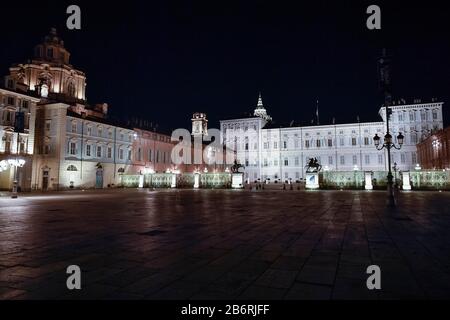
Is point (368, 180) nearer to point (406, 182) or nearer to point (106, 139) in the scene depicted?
point (406, 182)

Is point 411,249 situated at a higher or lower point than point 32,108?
lower

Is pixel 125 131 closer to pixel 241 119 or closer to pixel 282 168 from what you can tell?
pixel 241 119

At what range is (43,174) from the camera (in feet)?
143

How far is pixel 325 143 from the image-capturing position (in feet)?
268

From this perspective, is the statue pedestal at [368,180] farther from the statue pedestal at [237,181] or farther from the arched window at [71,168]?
the arched window at [71,168]

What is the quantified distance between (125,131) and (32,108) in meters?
16.2

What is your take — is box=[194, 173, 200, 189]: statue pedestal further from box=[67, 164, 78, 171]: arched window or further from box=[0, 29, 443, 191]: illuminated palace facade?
box=[67, 164, 78, 171]: arched window

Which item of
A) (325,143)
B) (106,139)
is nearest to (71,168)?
(106,139)

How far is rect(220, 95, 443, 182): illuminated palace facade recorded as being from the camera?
74062mm

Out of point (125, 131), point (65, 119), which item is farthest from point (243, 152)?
point (65, 119)

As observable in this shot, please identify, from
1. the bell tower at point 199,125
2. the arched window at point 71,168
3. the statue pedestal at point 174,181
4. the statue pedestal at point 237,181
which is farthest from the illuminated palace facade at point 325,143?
the arched window at point 71,168
